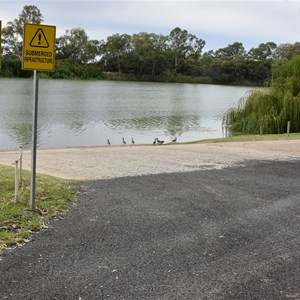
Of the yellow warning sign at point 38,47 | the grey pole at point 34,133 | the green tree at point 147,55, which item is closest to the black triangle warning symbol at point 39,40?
the yellow warning sign at point 38,47

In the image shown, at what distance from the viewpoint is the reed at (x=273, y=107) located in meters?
25.1

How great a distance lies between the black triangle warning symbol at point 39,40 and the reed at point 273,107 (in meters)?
19.1

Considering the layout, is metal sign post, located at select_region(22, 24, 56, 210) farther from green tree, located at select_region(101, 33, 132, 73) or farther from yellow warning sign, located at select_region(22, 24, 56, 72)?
green tree, located at select_region(101, 33, 132, 73)

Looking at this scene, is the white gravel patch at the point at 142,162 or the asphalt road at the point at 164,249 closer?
the asphalt road at the point at 164,249

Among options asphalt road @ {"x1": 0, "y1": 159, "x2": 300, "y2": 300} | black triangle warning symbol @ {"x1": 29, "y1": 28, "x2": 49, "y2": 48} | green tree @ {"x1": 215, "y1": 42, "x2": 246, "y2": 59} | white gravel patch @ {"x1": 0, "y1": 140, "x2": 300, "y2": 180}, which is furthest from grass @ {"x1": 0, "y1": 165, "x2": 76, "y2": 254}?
green tree @ {"x1": 215, "y1": 42, "x2": 246, "y2": 59}

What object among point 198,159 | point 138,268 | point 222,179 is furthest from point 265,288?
point 198,159

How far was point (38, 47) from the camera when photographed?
18.7ft

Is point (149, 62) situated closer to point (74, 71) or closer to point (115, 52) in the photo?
point (115, 52)

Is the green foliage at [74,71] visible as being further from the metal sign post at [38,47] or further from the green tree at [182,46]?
the metal sign post at [38,47]

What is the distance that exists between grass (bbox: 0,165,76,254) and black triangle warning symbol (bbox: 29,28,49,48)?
2060 mm

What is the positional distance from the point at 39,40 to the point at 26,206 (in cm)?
216

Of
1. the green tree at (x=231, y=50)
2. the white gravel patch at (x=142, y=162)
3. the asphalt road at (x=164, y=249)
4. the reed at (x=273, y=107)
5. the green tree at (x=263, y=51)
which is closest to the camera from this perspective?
the asphalt road at (x=164, y=249)

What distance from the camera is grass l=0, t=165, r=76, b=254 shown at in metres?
5.30

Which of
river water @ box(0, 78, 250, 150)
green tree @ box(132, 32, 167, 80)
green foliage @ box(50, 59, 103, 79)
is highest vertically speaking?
green tree @ box(132, 32, 167, 80)
